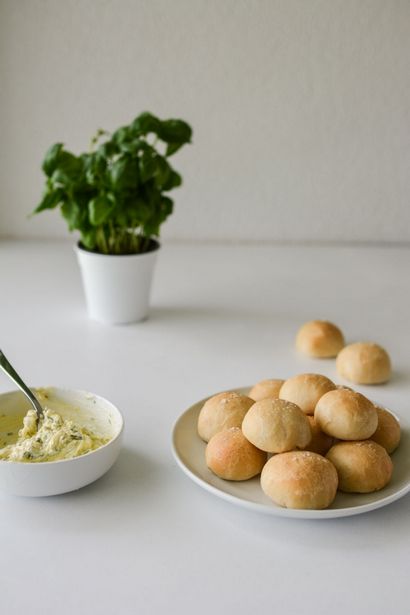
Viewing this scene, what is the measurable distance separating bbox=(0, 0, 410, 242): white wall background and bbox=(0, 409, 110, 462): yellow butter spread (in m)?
1.15

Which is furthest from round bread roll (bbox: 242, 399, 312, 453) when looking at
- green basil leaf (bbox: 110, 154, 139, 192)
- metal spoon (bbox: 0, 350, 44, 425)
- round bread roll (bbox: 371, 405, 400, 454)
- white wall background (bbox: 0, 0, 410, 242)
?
white wall background (bbox: 0, 0, 410, 242)

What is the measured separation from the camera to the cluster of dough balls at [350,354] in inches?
46.7

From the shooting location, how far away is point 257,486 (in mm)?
871

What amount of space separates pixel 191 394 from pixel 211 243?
912mm

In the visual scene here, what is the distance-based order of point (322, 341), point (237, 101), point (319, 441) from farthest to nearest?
point (237, 101) → point (322, 341) → point (319, 441)

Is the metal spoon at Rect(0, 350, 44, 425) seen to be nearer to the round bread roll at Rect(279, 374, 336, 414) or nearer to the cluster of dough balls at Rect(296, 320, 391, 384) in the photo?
the round bread roll at Rect(279, 374, 336, 414)

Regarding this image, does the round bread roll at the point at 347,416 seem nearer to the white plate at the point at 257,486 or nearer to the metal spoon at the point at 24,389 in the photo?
the white plate at the point at 257,486

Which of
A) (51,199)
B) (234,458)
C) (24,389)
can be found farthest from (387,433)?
(51,199)

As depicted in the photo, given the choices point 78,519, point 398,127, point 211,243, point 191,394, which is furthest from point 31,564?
point 398,127

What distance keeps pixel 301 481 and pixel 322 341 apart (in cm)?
50

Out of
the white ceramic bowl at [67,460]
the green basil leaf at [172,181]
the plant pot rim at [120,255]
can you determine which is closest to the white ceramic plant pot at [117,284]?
the plant pot rim at [120,255]

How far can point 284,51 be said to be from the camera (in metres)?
1.88

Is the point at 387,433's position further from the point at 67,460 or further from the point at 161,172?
the point at 161,172

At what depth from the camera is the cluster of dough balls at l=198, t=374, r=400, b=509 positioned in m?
0.82
